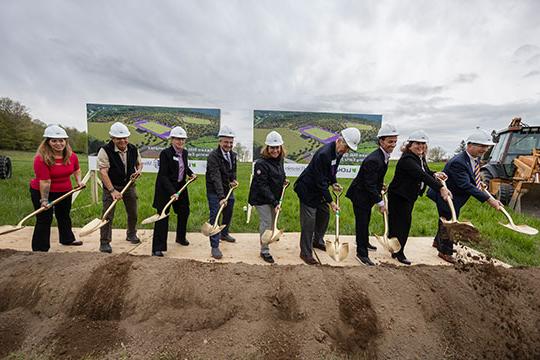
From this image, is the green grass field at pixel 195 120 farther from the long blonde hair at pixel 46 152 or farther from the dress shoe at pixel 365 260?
the dress shoe at pixel 365 260

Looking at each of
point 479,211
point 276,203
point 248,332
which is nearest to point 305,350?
point 248,332

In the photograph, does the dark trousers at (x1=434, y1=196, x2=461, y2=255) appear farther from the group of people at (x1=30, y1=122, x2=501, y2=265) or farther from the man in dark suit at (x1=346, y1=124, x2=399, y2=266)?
the man in dark suit at (x1=346, y1=124, x2=399, y2=266)

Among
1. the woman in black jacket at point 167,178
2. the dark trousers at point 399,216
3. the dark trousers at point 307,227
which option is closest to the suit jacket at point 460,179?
the dark trousers at point 399,216

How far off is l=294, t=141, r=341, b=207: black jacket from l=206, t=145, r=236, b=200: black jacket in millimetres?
956

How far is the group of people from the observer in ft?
11.6

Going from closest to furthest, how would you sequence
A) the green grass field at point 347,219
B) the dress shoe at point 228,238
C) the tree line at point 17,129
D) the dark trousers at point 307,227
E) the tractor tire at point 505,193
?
the dark trousers at point 307,227 → the dress shoe at point 228,238 → the green grass field at point 347,219 → the tractor tire at point 505,193 → the tree line at point 17,129

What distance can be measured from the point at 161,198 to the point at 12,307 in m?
1.74

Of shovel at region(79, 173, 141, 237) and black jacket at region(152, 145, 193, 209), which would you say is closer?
shovel at region(79, 173, 141, 237)

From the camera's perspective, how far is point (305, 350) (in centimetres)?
212

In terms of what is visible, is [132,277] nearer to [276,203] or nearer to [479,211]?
[276,203]

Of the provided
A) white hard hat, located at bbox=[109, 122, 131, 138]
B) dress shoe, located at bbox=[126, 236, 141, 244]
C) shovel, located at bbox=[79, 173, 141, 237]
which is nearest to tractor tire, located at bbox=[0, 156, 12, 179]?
dress shoe, located at bbox=[126, 236, 141, 244]

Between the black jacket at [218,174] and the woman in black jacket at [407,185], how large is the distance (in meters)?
2.17

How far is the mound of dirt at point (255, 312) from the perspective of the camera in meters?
2.17

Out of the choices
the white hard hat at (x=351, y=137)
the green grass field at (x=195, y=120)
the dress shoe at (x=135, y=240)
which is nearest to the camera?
the white hard hat at (x=351, y=137)
